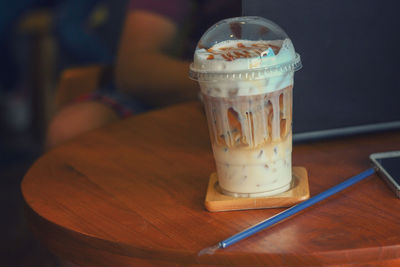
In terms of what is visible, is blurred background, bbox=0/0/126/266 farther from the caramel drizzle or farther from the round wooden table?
the caramel drizzle

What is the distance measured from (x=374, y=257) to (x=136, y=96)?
1147mm

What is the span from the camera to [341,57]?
0.88 metres

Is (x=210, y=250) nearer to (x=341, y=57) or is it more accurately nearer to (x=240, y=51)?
(x=240, y=51)

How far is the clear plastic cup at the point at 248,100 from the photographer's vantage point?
0.67 meters

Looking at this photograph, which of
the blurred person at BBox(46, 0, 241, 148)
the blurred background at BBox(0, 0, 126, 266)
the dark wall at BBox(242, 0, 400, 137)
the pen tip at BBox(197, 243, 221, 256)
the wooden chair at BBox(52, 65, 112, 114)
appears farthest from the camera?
the blurred background at BBox(0, 0, 126, 266)

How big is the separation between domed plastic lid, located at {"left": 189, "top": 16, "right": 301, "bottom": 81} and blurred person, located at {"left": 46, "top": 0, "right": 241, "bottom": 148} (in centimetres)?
84

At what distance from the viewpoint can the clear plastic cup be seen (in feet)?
2.19

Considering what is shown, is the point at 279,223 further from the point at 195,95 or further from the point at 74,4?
the point at 74,4

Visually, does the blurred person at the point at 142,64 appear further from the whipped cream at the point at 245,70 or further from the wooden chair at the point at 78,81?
the whipped cream at the point at 245,70

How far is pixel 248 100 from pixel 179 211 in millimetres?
173

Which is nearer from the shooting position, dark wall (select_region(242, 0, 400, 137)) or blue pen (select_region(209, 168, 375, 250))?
blue pen (select_region(209, 168, 375, 250))

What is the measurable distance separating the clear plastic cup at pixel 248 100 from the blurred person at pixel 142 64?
848 mm

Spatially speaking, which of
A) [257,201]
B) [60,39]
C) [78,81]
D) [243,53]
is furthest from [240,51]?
[60,39]

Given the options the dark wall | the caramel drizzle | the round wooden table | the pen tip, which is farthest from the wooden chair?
the pen tip
